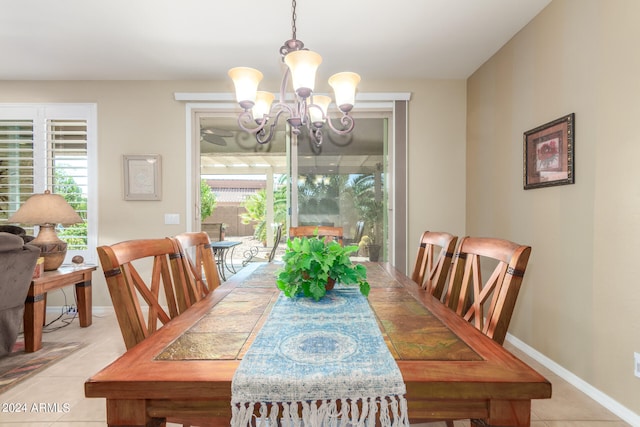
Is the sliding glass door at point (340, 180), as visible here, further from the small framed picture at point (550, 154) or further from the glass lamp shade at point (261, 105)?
the glass lamp shade at point (261, 105)

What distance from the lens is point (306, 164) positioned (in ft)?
12.5

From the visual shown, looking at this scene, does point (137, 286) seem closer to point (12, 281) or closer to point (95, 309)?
point (12, 281)

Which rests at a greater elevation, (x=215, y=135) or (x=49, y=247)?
(x=215, y=135)

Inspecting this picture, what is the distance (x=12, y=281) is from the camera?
229cm

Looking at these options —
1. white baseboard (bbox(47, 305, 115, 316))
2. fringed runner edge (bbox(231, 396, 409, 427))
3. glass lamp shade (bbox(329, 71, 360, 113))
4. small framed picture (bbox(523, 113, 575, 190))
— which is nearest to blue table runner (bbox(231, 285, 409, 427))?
fringed runner edge (bbox(231, 396, 409, 427))

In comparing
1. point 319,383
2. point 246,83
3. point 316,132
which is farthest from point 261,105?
point 319,383

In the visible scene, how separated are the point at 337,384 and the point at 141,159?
3605mm

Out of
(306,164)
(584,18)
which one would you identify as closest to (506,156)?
(584,18)

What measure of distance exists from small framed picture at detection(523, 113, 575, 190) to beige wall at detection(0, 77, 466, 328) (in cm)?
107

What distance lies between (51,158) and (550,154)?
4.61 m

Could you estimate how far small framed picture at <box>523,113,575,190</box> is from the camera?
215 cm

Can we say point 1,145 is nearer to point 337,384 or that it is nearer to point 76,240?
point 76,240

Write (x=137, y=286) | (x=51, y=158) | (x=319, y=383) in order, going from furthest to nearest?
1. (x=51, y=158)
2. (x=137, y=286)
3. (x=319, y=383)

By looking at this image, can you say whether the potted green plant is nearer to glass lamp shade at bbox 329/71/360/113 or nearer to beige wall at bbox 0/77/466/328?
glass lamp shade at bbox 329/71/360/113
